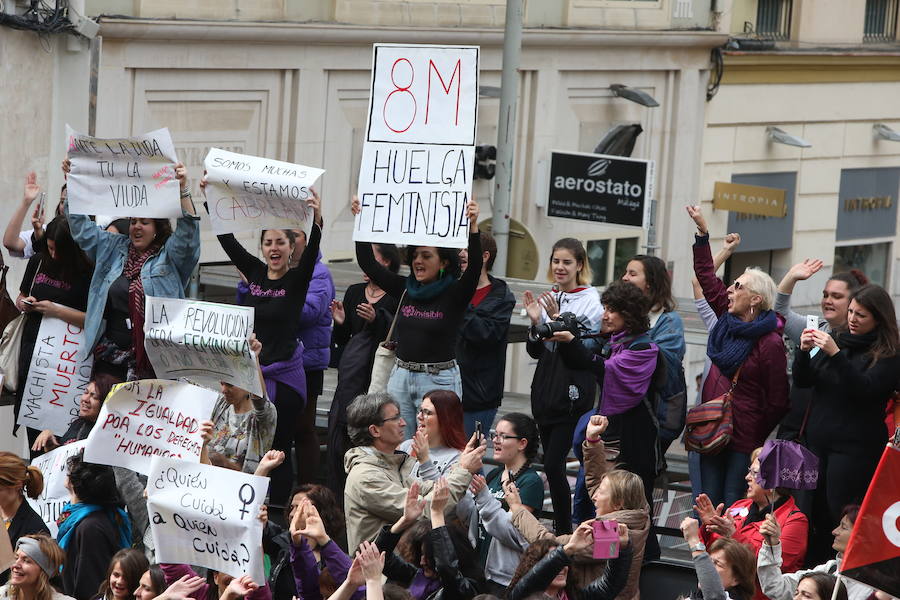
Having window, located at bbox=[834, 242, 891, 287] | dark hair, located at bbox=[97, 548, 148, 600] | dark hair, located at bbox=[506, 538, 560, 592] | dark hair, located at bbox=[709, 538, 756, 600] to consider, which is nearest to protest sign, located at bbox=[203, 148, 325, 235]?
dark hair, located at bbox=[97, 548, 148, 600]

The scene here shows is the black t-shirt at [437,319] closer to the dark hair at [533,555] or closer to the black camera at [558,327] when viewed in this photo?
the black camera at [558,327]

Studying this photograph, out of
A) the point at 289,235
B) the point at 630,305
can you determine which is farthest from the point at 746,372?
the point at 289,235

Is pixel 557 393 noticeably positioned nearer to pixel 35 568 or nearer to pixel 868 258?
pixel 35 568

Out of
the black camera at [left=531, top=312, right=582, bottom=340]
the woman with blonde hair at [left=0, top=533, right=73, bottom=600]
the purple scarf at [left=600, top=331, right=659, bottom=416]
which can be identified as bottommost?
the woman with blonde hair at [left=0, top=533, right=73, bottom=600]

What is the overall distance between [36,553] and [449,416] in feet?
6.56

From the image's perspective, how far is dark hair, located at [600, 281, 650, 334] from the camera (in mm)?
8523

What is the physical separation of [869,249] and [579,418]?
700 inches

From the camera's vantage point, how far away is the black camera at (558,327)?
8.62 metres

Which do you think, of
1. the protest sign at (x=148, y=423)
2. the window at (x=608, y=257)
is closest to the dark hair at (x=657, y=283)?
the protest sign at (x=148, y=423)

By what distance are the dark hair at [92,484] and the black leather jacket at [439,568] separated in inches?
55.0

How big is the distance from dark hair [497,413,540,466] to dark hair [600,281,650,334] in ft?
2.38

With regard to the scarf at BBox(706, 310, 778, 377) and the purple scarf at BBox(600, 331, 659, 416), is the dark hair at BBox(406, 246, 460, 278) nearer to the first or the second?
the purple scarf at BBox(600, 331, 659, 416)

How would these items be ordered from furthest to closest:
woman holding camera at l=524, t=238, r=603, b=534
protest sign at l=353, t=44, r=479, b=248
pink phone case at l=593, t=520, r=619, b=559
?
protest sign at l=353, t=44, r=479, b=248 < woman holding camera at l=524, t=238, r=603, b=534 < pink phone case at l=593, t=520, r=619, b=559

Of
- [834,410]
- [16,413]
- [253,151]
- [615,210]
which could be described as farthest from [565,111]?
[834,410]
